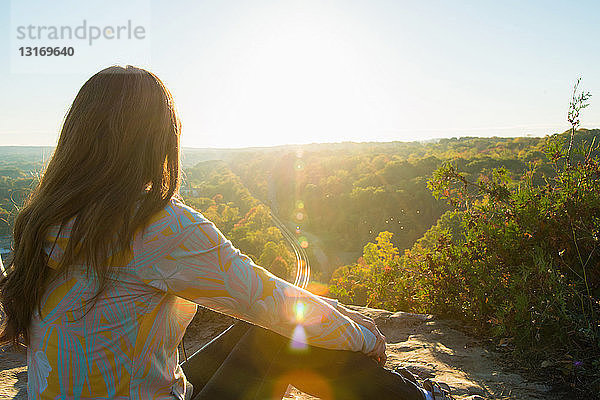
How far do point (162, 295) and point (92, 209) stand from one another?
278 millimetres

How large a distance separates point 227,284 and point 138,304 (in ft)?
0.74

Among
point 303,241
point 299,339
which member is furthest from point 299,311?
point 303,241

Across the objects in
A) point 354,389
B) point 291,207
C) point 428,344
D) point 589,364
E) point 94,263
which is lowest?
point 291,207

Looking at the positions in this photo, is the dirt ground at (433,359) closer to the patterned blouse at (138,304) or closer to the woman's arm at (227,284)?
the woman's arm at (227,284)

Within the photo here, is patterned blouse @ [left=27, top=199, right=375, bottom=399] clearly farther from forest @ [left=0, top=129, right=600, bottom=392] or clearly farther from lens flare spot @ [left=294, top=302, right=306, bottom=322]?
forest @ [left=0, top=129, right=600, bottom=392]

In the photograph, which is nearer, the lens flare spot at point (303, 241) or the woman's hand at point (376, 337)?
the woman's hand at point (376, 337)

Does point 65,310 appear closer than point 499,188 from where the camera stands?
Yes

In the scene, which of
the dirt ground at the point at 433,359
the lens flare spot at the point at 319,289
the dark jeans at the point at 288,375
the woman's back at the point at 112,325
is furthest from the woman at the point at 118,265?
the lens flare spot at the point at 319,289

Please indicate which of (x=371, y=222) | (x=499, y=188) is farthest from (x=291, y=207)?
(x=499, y=188)

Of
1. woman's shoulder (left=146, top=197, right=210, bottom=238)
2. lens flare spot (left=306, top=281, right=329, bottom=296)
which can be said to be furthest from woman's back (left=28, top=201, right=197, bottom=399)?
lens flare spot (left=306, top=281, right=329, bottom=296)

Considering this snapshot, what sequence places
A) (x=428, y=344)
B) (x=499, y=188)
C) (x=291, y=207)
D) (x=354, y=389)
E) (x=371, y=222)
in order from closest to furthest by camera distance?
(x=354, y=389) → (x=428, y=344) → (x=499, y=188) → (x=371, y=222) → (x=291, y=207)

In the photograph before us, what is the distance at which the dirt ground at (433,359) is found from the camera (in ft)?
8.70

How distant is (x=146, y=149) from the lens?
123 centimetres

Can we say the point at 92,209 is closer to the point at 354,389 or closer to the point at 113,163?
the point at 113,163
